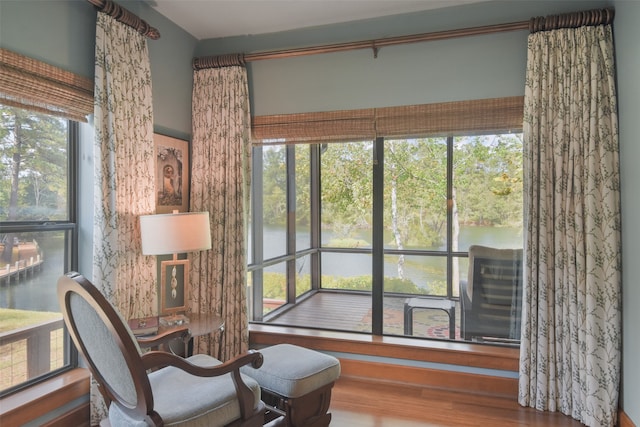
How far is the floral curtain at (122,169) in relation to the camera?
2.45 metres

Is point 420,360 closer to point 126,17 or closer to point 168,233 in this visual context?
point 168,233

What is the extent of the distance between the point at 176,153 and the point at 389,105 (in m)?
1.81

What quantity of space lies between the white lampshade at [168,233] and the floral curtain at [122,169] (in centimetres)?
15

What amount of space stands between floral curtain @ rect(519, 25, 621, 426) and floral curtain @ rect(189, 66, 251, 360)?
86.5 inches

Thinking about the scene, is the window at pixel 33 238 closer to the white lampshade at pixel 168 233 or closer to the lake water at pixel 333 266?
the lake water at pixel 333 266

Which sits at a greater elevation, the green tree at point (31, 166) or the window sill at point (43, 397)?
the green tree at point (31, 166)

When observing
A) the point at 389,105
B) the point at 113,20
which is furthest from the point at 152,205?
the point at 389,105

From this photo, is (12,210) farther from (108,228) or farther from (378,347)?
(378,347)

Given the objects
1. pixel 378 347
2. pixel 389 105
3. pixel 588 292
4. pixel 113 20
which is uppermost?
pixel 113 20

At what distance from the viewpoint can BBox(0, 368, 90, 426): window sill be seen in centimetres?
207

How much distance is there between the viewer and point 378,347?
3139mm

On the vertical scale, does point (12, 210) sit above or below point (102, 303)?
above

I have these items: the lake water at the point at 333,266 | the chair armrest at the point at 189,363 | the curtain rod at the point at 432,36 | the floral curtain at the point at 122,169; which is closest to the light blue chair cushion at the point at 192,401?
the chair armrest at the point at 189,363

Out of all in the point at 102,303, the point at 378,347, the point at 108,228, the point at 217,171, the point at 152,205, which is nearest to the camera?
the point at 102,303
